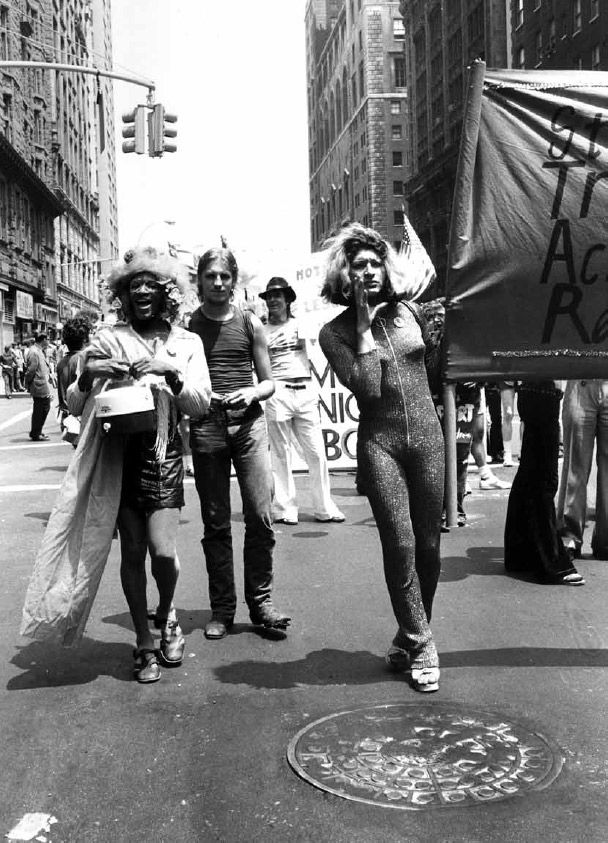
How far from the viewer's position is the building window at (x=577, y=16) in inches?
1801

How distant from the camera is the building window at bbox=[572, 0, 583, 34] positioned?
45753 mm

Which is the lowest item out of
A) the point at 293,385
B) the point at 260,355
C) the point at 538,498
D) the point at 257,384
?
the point at 538,498

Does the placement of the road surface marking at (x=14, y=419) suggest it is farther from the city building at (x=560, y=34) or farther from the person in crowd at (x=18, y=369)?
the city building at (x=560, y=34)

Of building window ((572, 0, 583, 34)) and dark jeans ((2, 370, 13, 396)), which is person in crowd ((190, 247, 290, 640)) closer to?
dark jeans ((2, 370, 13, 396))

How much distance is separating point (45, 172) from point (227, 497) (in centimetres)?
6150

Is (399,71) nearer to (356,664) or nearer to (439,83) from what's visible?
(439,83)

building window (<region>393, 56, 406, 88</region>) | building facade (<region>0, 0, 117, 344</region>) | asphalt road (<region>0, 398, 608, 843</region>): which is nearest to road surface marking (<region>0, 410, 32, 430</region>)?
building facade (<region>0, 0, 117, 344</region>)

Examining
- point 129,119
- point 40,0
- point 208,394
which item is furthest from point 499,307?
point 40,0

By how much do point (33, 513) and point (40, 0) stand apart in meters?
58.7

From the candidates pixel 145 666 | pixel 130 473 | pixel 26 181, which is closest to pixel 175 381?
pixel 130 473

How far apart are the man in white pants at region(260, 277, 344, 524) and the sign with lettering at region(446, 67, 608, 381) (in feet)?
13.6

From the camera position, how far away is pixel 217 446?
5156 millimetres

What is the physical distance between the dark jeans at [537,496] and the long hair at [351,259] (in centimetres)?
225

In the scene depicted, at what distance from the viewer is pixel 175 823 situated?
309 centimetres
